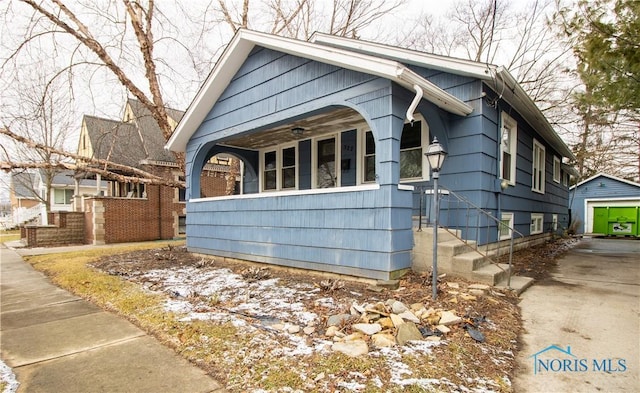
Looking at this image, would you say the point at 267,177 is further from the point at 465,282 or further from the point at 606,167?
the point at 606,167

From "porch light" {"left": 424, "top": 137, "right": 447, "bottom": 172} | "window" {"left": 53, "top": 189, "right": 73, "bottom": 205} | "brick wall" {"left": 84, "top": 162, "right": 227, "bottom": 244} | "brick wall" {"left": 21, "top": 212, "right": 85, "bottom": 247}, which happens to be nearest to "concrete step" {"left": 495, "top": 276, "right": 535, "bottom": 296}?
"porch light" {"left": 424, "top": 137, "right": 447, "bottom": 172}

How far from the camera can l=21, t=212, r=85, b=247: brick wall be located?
41.4ft

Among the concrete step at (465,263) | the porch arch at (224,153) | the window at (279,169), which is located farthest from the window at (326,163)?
the concrete step at (465,263)

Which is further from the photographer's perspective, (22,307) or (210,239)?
(210,239)

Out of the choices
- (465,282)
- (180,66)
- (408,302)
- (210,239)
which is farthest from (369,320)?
(180,66)

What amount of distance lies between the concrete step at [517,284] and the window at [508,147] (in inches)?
98.0

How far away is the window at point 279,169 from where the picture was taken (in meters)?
8.66

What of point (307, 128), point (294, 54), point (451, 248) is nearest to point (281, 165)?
point (307, 128)

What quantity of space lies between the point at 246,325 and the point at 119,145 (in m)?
15.0

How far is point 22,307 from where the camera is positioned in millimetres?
4477

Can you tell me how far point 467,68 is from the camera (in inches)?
219

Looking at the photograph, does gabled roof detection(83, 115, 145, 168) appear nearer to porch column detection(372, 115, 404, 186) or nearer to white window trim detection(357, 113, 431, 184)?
white window trim detection(357, 113, 431, 184)

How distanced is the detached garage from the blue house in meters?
9.38

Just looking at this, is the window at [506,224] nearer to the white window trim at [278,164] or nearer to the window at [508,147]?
the window at [508,147]
